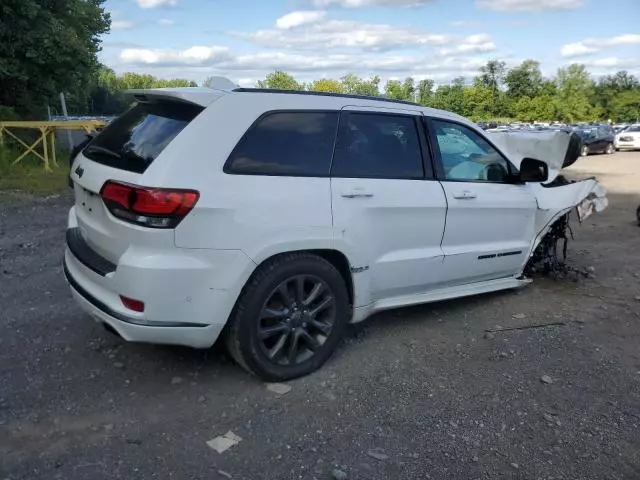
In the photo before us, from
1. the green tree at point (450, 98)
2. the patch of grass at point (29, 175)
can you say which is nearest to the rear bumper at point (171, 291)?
the patch of grass at point (29, 175)

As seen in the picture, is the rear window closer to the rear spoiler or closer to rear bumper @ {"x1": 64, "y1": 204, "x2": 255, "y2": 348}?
the rear spoiler

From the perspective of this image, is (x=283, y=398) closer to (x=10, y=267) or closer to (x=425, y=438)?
(x=425, y=438)

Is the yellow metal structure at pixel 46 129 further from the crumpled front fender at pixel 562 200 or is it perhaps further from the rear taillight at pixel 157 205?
the rear taillight at pixel 157 205

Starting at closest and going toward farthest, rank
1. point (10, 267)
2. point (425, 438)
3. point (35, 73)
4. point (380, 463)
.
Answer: point (380, 463), point (425, 438), point (10, 267), point (35, 73)

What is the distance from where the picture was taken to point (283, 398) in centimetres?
361

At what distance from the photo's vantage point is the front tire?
354 centimetres

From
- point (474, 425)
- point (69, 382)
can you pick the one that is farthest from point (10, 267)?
point (474, 425)

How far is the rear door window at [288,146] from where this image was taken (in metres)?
3.54

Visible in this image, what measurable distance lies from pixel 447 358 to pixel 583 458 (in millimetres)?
1272

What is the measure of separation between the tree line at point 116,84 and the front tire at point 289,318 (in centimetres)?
144

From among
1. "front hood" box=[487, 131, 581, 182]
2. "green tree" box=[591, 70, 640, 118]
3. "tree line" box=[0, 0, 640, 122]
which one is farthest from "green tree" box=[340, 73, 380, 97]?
"front hood" box=[487, 131, 581, 182]

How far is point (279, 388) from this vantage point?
3.73 meters

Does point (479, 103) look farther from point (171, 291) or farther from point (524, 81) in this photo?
point (171, 291)

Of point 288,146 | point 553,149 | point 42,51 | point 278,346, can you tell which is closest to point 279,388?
point 278,346
